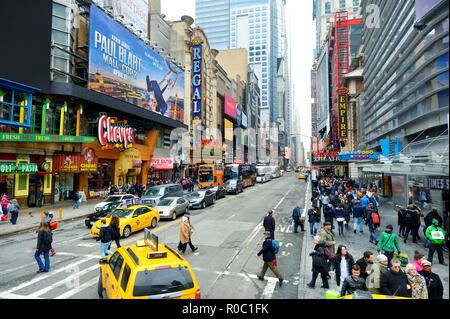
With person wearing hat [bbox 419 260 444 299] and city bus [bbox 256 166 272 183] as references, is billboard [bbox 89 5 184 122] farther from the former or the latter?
person wearing hat [bbox 419 260 444 299]

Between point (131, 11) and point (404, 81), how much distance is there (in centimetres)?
3268

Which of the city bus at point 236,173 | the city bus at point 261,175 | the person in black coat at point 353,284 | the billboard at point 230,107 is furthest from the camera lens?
the billboard at point 230,107

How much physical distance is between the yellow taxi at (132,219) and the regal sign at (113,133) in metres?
13.5

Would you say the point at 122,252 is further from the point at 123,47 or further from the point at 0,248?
the point at 123,47

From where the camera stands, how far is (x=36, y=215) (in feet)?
63.7

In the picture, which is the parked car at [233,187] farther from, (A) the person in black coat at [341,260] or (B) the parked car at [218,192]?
(A) the person in black coat at [341,260]

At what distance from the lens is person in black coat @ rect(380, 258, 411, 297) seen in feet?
16.8

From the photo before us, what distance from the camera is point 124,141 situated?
29531 mm

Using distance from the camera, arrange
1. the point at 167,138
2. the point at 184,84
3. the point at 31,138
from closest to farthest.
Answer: the point at 31,138
the point at 167,138
the point at 184,84

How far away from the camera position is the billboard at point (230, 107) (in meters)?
76.1

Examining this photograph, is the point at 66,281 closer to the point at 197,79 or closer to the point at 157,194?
the point at 157,194

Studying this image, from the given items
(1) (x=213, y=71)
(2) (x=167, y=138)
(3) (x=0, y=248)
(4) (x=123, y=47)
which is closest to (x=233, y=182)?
(2) (x=167, y=138)

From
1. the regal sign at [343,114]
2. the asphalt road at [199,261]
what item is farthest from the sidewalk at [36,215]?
the regal sign at [343,114]
